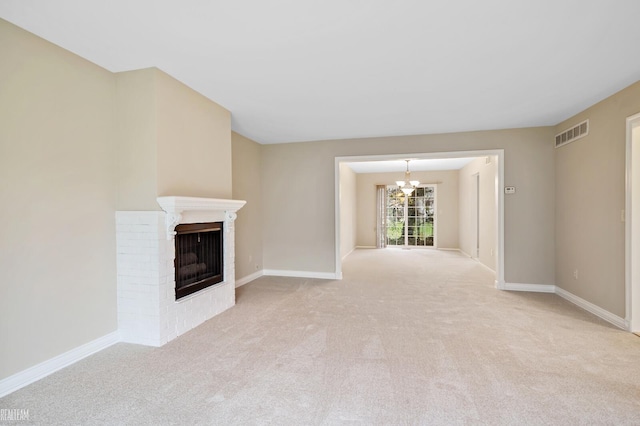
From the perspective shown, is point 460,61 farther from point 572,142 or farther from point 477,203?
point 477,203

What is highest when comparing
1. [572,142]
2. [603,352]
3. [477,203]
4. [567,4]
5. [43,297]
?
[567,4]

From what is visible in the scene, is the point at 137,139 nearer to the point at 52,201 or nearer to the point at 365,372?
the point at 52,201

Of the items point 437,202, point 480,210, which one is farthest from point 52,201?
point 437,202

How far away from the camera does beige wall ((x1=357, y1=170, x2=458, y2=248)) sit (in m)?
9.54

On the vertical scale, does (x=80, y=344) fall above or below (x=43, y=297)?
below

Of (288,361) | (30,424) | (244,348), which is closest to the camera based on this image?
(30,424)

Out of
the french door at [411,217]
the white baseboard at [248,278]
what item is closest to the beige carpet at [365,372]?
the white baseboard at [248,278]

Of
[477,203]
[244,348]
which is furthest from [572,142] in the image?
[244,348]

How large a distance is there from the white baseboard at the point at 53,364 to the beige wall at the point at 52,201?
0.16 ft

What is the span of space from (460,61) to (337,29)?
119 centimetres

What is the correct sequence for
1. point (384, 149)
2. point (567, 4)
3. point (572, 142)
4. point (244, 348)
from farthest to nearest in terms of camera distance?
point (384, 149)
point (572, 142)
point (244, 348)
point (567, 4)

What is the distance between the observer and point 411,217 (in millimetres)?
10109

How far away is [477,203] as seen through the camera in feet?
24.1

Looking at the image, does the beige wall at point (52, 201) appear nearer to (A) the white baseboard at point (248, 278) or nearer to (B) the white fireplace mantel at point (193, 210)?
(B) the white fireplace mantel at point (193, 210)
